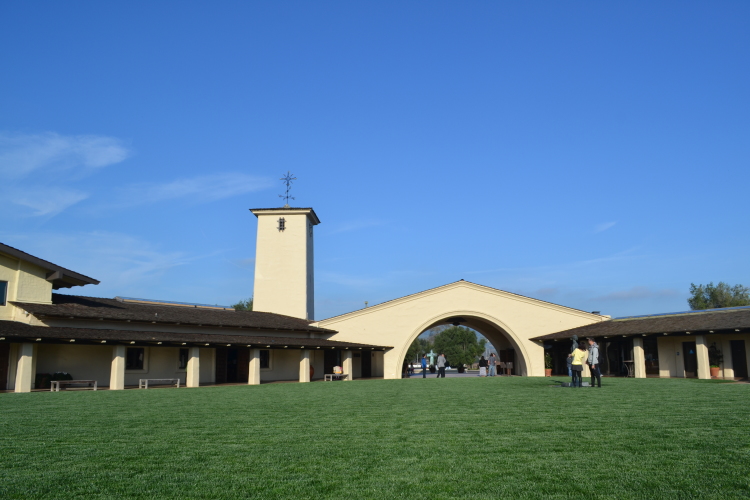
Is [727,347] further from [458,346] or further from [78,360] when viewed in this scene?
[458,346]

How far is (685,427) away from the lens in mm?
8797

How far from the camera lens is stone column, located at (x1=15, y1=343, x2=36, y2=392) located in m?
22.8

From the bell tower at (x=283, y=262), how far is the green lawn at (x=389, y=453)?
30.5 meters

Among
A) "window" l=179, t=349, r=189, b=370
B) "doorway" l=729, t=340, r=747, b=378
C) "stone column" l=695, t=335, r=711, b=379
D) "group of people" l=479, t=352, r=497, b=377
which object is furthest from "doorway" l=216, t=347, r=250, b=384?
"doorway" l=729, t=340, r=747, b=378

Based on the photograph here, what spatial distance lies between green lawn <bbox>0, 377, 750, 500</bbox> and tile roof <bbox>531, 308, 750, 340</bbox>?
737 inches

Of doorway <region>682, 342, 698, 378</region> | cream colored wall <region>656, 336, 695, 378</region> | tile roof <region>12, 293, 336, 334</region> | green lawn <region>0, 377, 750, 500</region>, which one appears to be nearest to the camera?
green lawn <region>0, 377, 750, 500</region>

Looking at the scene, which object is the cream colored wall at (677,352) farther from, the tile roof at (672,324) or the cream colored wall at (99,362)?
the cream colored wall at (99,362)

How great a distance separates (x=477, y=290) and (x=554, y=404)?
2761 centimetres

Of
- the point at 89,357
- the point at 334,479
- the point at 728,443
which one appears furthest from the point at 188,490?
the point at 89,357

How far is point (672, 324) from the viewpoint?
3167 centimetres

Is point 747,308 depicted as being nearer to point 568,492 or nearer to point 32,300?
point 568,492

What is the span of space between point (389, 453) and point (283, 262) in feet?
120

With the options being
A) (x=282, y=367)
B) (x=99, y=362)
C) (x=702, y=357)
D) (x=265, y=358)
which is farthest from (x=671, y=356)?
(x=99, y=362)

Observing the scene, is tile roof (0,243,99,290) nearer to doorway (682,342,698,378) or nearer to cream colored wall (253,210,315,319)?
cream colored wall (253,210,315,319)
